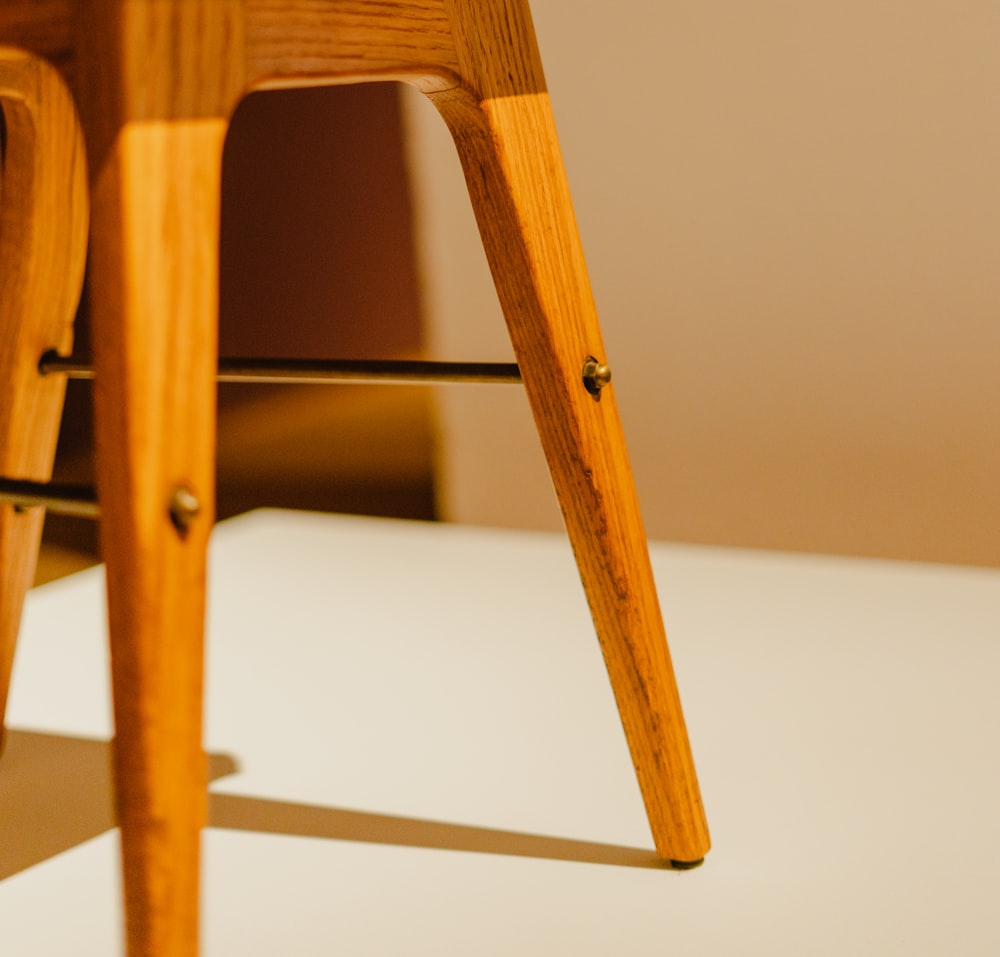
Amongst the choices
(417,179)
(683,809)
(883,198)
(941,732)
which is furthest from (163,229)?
(417,179)

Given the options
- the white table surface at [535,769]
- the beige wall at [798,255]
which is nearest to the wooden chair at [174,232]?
the white table surface at [535,769]

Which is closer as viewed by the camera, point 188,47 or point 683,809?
point 188,47

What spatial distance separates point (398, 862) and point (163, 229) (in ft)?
1.59

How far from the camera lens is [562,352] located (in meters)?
0.67

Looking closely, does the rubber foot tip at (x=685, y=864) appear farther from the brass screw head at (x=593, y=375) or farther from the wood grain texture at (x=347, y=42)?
the wood grain texture at (x=347, y=42)

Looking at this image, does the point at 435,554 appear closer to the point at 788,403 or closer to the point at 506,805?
the point at 788,403

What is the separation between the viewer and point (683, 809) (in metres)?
0.74

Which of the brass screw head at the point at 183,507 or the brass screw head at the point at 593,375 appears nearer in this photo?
the brass screw head at the point at 183,507

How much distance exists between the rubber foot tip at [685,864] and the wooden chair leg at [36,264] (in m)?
0.48

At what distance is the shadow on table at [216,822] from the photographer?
2.64 feet

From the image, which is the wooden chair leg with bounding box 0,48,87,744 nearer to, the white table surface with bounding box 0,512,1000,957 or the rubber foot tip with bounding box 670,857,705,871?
the white table surface with bounding box 0,512,1000,957

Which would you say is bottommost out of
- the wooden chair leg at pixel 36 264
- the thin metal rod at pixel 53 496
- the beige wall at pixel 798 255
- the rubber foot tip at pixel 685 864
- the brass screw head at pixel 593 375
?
the rubber foot tip at pixel 685 864

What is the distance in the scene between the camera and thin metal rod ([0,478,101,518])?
0.49 metres

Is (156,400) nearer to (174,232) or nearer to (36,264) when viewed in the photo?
(174,232)
